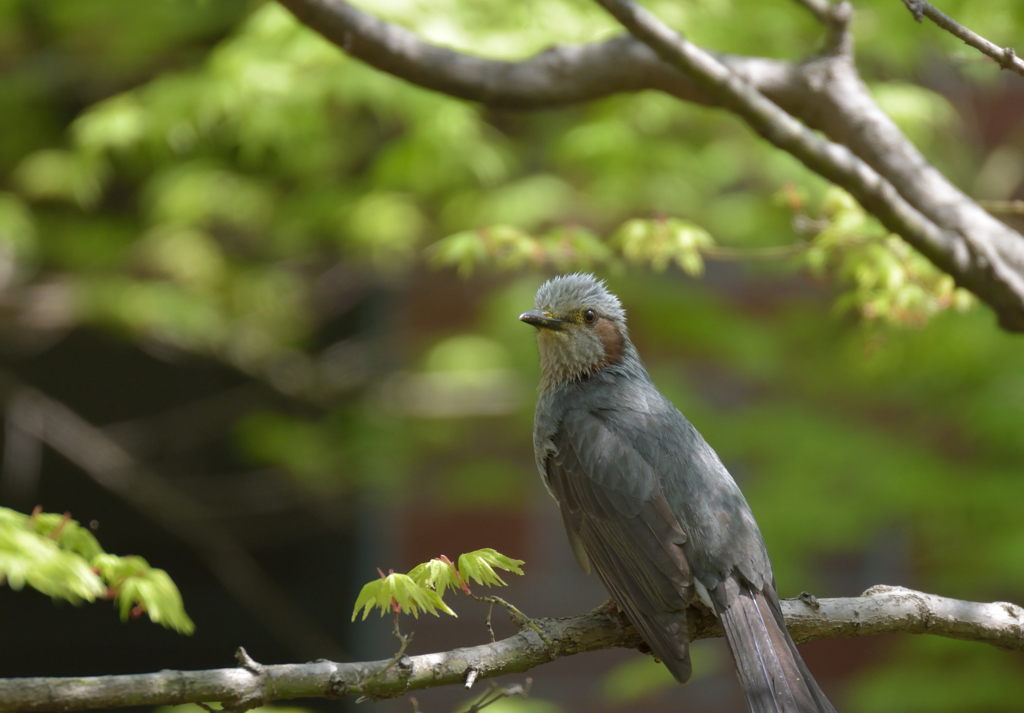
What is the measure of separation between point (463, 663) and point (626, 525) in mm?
942

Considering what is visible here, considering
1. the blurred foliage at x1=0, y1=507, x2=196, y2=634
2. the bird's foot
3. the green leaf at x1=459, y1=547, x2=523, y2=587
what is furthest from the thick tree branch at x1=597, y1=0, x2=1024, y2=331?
the blurred foliage at x1=0, y1=507, x2=196, y2=634

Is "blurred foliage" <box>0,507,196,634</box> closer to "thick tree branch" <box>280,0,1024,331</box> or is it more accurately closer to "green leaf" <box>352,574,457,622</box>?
"green leaf" <box>352,574,457,622</box>

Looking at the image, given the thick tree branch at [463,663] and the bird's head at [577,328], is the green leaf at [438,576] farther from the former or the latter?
the bird's head at [577,328]

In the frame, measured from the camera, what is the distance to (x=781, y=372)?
6375 millimetres

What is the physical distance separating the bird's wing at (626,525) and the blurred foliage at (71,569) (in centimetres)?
133

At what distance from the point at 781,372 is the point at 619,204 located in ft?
5.86

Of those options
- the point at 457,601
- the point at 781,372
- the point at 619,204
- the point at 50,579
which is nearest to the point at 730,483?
the point at 50,579

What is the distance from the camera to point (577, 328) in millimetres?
3574

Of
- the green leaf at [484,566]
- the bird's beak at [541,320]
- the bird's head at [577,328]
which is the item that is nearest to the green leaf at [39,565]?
the green leaf at [484,566]

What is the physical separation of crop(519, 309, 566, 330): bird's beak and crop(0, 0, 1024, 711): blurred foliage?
0.94 feet

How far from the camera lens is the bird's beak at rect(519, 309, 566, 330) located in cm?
344

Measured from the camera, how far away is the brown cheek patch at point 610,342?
360 cm

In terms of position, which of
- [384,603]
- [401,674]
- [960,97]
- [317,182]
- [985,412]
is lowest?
[401,674]

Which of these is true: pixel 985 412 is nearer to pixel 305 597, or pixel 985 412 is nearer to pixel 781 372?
pixel 781 372
